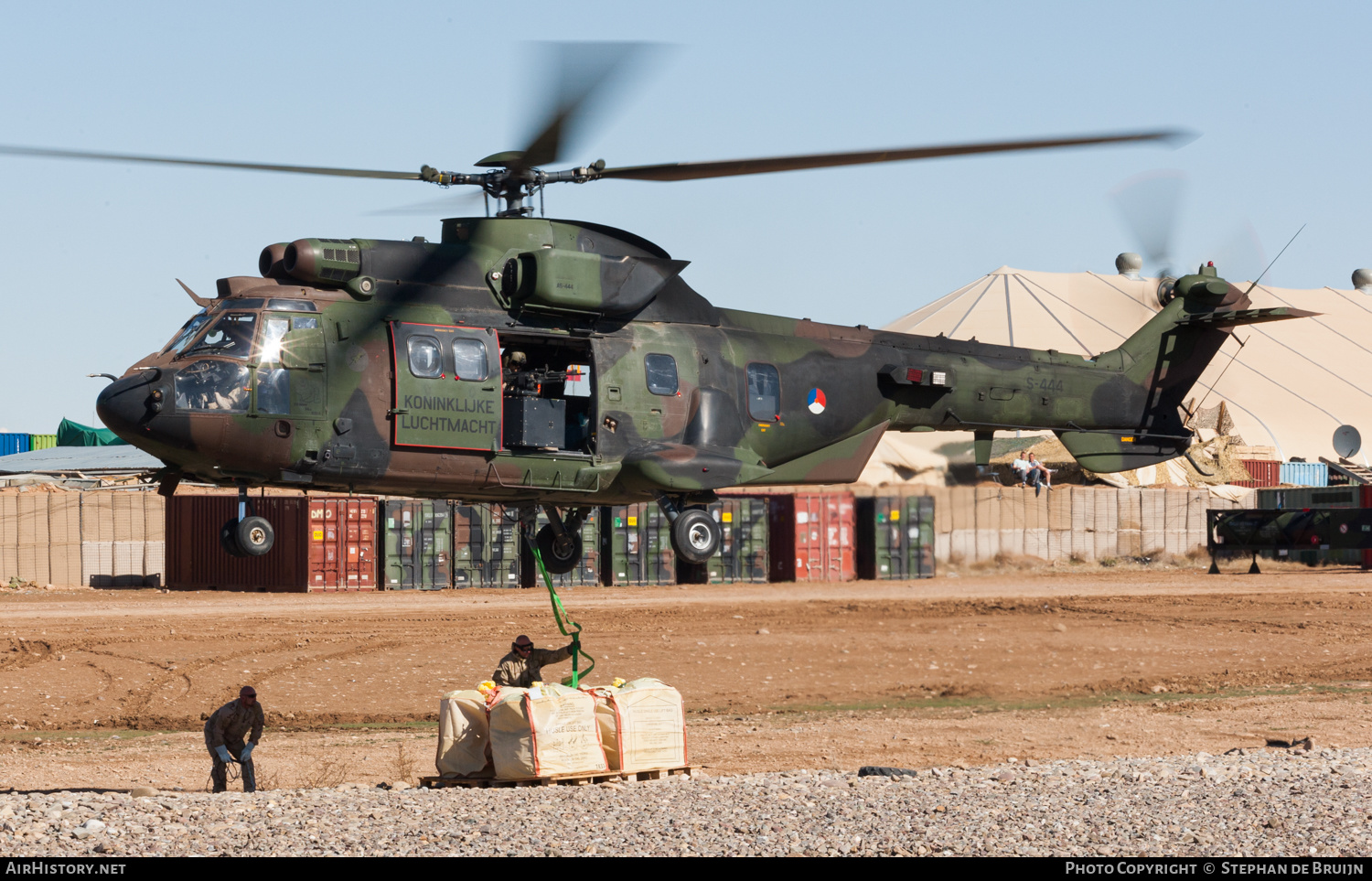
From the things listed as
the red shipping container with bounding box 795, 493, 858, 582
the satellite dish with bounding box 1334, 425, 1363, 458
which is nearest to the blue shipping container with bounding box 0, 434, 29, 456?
the red shipping container with bounding box 795, 493, 858, 582

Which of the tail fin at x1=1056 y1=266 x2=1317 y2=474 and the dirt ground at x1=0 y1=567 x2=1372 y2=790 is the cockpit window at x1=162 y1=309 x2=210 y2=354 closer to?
the dirt ground at x1=0 y1=567 x2=1372 y2=790

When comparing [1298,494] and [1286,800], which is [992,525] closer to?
[1298,494]

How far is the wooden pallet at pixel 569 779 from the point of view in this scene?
15.1 meters

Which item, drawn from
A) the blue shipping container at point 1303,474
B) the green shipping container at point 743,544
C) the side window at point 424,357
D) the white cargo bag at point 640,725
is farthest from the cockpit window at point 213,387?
the blue shipping container at point 1303,474

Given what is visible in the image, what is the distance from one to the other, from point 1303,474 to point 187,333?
57.5 meters

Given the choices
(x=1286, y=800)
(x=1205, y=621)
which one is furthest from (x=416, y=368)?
(x=1205, y=621)

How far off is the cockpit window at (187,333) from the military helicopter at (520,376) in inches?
1.1

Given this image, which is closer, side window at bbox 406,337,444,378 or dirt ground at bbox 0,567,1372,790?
side window at bbox 406,337,444,378

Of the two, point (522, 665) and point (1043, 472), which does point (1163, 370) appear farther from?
point (1043, 472)

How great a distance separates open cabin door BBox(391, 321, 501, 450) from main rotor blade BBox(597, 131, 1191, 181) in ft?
7.65

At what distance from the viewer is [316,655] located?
28.6 m

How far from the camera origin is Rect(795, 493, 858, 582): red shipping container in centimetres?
4128

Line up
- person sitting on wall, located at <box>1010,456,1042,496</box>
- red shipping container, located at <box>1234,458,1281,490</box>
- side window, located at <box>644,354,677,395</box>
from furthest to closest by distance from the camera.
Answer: red shipping container, located at <box>1234,458,1281,490</box>
person sitting on wall, located at <box>1010,456,1042,496</box>
side window, located at <box>644,354,677,395</box>

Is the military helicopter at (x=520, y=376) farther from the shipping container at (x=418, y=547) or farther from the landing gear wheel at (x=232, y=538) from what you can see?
the shipping container at (x=418, y=547)
